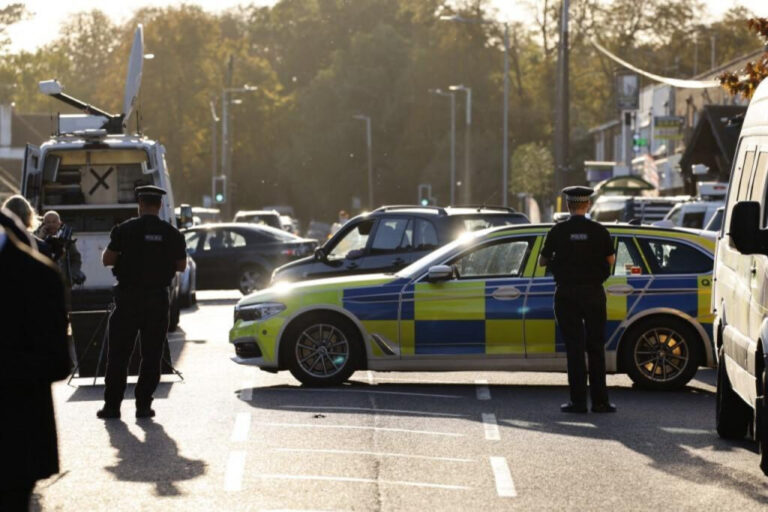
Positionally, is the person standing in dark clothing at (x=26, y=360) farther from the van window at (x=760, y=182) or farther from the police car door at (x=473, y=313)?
the police car door at (x=473, y=313)

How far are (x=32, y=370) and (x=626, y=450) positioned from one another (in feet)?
21.4

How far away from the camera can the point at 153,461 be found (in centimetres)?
1032

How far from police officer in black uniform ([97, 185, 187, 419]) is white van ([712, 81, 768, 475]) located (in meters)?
3.73

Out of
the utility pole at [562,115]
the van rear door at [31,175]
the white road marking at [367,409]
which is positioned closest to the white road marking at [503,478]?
the white road marking at [367,409]

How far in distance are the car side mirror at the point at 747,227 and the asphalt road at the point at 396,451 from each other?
1.29 meters

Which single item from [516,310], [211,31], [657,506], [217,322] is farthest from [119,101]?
[657,506]

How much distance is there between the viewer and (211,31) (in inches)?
3273

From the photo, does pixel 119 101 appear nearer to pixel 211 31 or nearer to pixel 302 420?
pixel 211 31

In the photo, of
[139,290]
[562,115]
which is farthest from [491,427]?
[562,115]

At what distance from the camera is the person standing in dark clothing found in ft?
16.1

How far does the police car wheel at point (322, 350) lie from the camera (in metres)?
14.7

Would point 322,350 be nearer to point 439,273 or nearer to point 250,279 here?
point 439,273

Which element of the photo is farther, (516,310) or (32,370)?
(516,310)

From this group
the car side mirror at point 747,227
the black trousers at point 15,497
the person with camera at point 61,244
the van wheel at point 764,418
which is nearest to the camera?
the black trousers at point 15,497
